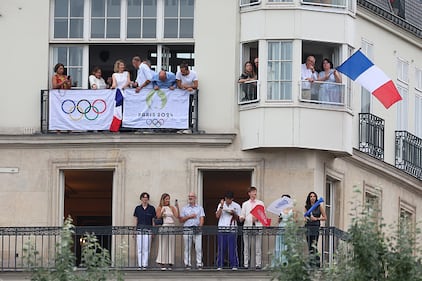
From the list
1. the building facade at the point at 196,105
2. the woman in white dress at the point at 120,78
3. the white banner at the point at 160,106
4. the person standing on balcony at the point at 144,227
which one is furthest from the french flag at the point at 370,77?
the person standing on balcony at the point at 144,227

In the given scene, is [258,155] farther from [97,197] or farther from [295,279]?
[295,279]

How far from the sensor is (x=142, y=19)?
2813 inches

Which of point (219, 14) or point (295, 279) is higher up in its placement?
point (219, 14)

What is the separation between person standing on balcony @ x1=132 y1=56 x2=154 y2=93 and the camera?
233 feet

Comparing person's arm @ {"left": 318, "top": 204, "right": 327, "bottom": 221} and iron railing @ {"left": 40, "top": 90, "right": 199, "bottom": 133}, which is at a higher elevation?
iron railing @ {"left": 40, "top": 90, "right": 199, "bottom": 133}

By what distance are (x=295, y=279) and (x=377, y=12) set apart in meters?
20.2

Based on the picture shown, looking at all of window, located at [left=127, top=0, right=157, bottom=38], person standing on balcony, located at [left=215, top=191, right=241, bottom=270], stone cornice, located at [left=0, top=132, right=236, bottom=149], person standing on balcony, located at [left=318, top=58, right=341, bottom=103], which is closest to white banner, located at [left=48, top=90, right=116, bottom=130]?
stone cornice, located at [left=0, top=132, right=236, bottom=149]

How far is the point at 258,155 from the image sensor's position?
233 ft

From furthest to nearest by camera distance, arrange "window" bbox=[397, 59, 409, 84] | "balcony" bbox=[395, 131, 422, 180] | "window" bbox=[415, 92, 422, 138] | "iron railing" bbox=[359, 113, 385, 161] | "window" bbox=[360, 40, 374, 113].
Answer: "window" bbox=[415, 92, 422, 138] → "window" bbox=[397, 59, 409, 84] → "balcony" bbox=[395, 131, 422, 180] → "window" bbox=[360, 40, 374, 113] → "iron railing" bbox=[359, 113, 385, 161]

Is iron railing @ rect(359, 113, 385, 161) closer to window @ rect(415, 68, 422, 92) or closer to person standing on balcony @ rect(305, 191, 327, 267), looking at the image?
window @ rect(415, 68, 422, 92)

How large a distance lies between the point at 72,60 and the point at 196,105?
302cm


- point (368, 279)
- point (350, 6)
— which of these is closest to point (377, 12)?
point (350, 6)

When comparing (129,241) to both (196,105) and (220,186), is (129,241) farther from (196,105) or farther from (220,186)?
(220,186)

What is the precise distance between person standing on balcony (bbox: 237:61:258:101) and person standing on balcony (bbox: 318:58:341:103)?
144cm
